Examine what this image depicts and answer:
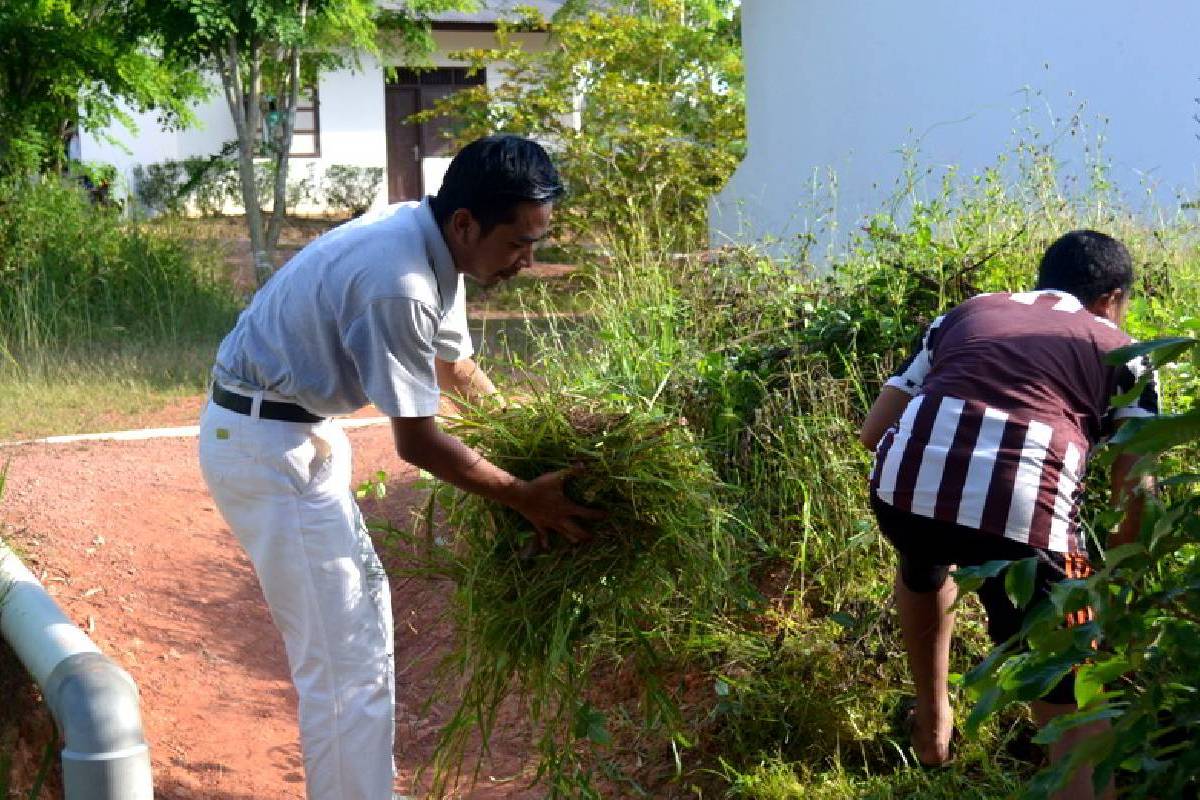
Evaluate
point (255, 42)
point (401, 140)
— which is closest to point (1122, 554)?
point (255, 42)

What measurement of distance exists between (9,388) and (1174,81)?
7.98 metres

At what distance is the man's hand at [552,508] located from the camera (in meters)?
3.43

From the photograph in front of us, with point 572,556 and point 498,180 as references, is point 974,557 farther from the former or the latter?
point 498,180

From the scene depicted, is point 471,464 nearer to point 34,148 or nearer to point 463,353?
point 463,353

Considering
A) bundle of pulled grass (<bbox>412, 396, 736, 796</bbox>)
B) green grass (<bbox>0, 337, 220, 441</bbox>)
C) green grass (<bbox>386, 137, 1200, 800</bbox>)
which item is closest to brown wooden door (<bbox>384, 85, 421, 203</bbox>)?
green grass (<bbox>0, 337, 220, 441</bbox>)

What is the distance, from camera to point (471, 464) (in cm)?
324

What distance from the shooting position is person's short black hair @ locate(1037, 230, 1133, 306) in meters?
3.51

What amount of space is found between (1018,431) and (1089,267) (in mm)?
509

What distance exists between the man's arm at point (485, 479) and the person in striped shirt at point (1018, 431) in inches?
31.6

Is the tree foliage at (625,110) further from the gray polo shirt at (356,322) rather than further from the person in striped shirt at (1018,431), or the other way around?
the gray polo shirt at (356,322)

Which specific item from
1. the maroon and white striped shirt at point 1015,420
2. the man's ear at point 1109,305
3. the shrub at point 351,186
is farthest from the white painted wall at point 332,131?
the maroon and white striped shirt at point 1015,420

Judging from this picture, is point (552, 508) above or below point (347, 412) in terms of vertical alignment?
below

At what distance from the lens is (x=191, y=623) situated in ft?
17.4

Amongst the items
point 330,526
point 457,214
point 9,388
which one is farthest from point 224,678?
point 9,388
